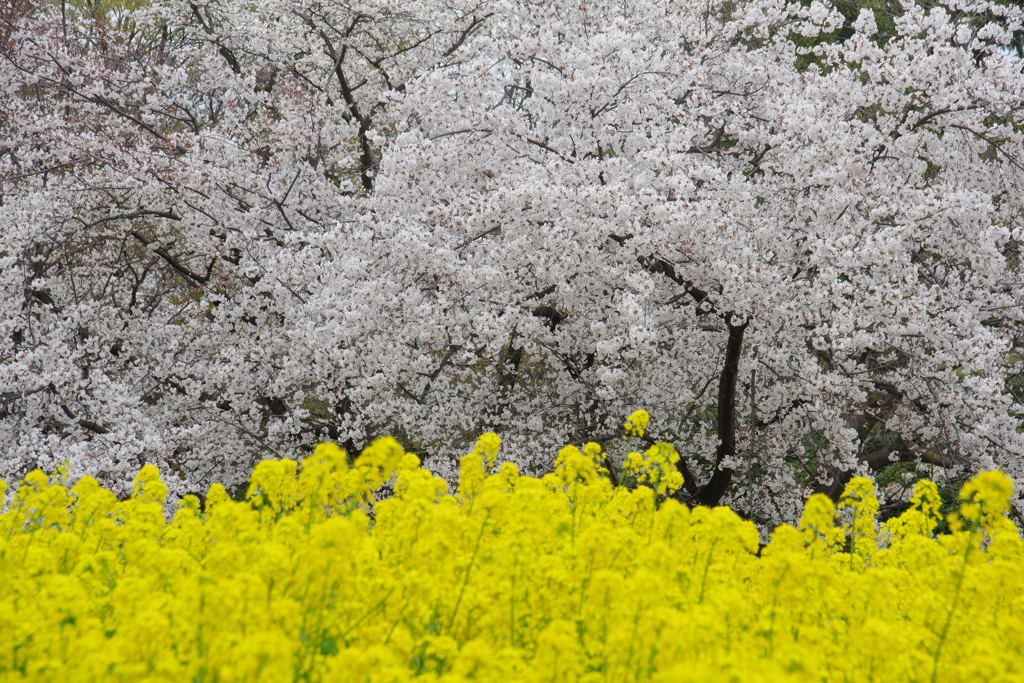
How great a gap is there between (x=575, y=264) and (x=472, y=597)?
14.5 feet

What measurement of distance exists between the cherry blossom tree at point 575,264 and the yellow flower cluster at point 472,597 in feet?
9.93

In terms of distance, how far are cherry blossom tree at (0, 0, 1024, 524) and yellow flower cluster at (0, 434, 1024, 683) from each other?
3.03 m

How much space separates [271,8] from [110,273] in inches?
168

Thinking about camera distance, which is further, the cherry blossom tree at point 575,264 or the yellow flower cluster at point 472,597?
the cherry blossom tree at point 575,264

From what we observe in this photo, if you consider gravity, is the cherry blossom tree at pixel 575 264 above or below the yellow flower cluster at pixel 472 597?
above

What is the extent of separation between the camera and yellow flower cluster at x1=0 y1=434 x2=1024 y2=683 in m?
3.01

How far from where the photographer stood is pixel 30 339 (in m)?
9.68

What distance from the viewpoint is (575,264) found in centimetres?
767

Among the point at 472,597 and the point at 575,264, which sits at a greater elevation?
the point at 575,264

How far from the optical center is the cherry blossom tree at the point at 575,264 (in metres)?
7.74

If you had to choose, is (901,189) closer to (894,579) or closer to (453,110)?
(453,110)

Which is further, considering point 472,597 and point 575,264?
point 575,264

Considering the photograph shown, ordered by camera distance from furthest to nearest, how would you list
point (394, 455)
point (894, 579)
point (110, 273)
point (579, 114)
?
point (110, 273) → point (579, 114) → point (894, 579) → point (394, 455)

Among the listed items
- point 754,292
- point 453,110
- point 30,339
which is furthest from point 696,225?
point 30,339
